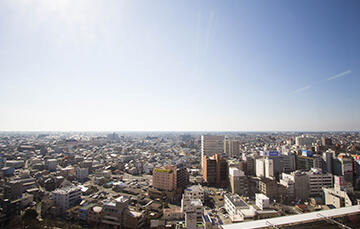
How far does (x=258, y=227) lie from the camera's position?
1759 millimetres

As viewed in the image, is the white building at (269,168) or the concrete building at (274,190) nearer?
the concrete building at (274,190)

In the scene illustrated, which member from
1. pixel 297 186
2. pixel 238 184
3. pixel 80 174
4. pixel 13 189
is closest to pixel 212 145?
pixel 238 184

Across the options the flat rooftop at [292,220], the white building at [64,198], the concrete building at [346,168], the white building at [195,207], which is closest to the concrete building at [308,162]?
the concrete building at [346,168]

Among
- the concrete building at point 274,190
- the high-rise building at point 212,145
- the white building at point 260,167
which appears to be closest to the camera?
the concrete building at point 274,190

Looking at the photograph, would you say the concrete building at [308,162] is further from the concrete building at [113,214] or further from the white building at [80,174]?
the white building at [80,174]

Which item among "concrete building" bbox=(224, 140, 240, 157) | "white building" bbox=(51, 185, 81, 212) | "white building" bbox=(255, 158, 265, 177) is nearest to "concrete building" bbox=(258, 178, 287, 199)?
"white building" bbox=(255, 158, 265, 177)

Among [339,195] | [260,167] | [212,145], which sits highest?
[212,145]

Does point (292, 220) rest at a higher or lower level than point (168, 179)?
higher

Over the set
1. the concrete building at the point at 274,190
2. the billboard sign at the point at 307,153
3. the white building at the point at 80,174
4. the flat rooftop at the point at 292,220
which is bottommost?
the white building at the point at 80,174

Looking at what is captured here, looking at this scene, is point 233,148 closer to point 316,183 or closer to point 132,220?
point 316,183

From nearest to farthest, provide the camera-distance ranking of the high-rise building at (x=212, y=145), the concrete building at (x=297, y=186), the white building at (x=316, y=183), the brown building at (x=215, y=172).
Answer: the concrete building at (x=297, y=186) → the white building at (x=316, y=183) → the brown building at (x=215, y=172) → the high-rise building at (x=212, y=145)

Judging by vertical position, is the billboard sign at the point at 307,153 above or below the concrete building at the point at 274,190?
above

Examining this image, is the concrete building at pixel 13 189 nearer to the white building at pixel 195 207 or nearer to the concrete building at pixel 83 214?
the concrete building at pixel 83 214

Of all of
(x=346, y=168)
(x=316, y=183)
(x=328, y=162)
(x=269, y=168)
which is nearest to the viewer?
(x=316, y=183)
